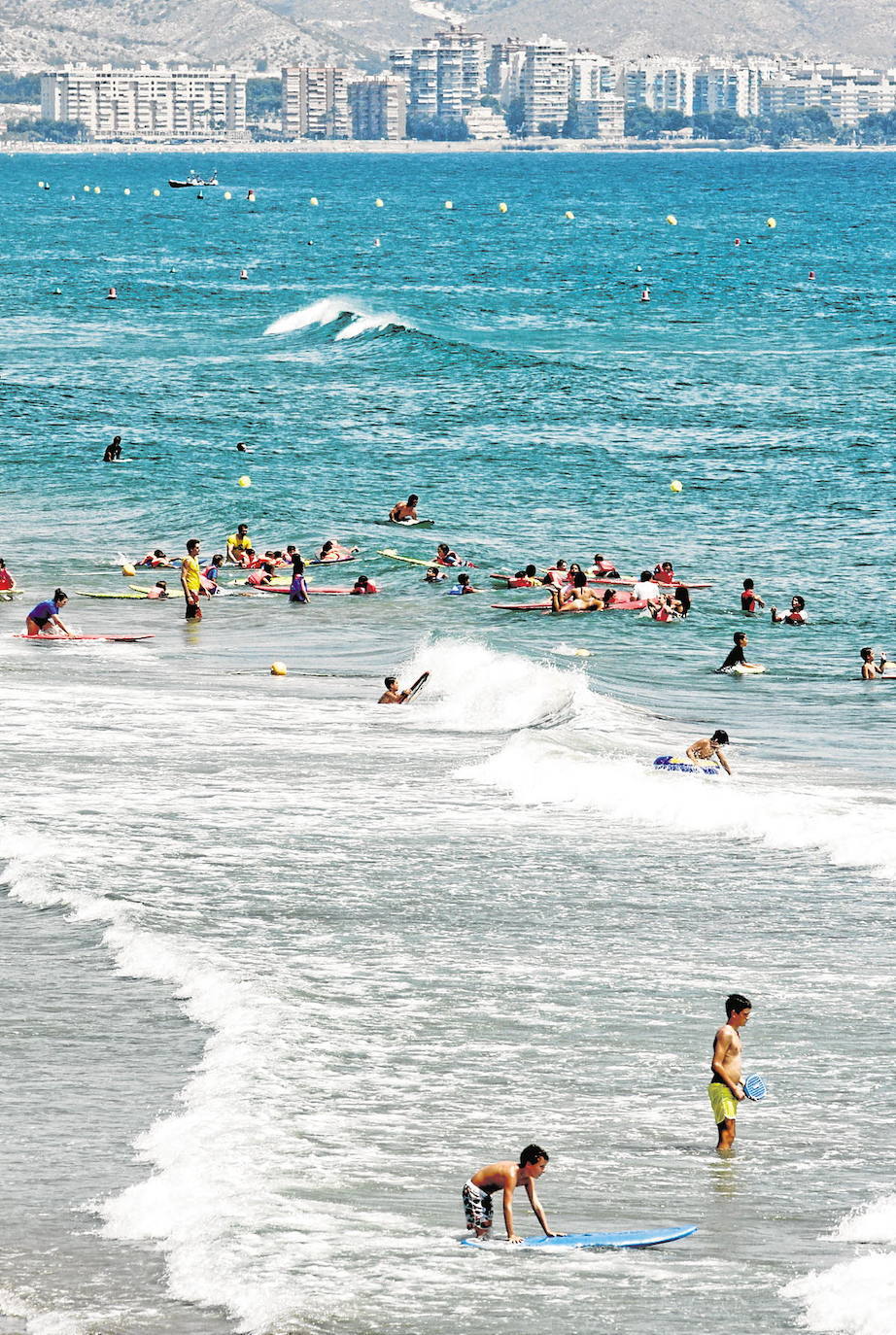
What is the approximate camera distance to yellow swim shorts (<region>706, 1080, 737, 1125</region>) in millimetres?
15484

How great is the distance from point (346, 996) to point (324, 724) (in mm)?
10994

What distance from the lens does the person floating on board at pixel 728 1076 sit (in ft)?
50.7

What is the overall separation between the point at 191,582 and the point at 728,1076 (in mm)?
24970

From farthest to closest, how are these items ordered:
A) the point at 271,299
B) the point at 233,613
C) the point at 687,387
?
1. the point at 271,299
2. the point at 687,387
3. the point at 233,613

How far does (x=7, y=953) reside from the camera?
64.4 feet

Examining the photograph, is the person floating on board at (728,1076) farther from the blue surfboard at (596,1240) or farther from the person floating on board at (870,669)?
the person floating on board at (870,669)

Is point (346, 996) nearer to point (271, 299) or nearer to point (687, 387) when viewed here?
point (687, 387)

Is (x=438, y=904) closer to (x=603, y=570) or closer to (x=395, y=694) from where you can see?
(x=395, y=694)

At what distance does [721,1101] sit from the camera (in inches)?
610

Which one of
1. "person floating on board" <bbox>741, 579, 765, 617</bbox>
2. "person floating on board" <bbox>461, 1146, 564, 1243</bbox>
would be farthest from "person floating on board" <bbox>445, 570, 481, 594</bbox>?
"person floating on board" <bbox>461, 1146, 564, 1243</bbox>

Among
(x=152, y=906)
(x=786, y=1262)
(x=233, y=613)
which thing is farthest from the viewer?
(x=233, y=613)

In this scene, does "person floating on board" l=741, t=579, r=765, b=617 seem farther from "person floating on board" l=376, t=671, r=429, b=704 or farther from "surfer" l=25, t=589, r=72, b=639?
"surfer" l=25, t=589, r=72, b=639

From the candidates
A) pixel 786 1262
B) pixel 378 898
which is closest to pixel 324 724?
pixel 378 898

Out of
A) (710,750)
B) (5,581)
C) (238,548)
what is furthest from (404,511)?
(710,750)
